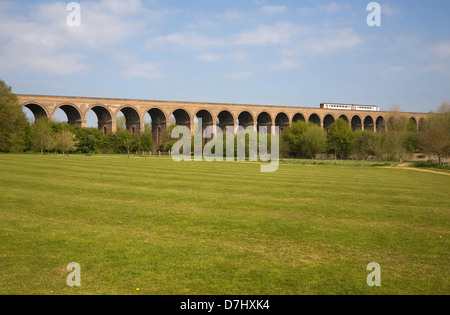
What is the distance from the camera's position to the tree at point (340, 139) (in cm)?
6531

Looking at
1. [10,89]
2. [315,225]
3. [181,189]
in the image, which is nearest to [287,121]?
[10,89]

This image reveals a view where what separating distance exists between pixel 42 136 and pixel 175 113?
26.6 metres

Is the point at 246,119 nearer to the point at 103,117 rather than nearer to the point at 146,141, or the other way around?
the point at 146,141

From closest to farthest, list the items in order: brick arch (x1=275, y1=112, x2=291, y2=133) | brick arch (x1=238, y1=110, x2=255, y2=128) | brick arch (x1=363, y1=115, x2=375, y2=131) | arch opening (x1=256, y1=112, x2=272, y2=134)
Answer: brick arch (x1=238, y1=110, x2=255, y2=128) < arch opening (x1=256, y1=112, x2=272, y2=134) < brick arch (x1=275, y1=112, x2=291, y2=133) < brick arch (x1=363, y1=115, x2=375, y2=131)

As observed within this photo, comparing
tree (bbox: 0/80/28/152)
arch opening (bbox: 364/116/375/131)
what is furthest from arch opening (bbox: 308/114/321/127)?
tree (bbox: 0/80/28/152)

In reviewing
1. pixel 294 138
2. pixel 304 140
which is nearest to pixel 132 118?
pixel 294 138

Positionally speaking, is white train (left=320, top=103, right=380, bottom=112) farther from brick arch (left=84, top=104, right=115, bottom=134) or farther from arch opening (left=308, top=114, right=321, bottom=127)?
brick arch (left=84, top=104, right=115, bottom=134)

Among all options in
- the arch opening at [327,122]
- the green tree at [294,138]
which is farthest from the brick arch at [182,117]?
the arch opening at [327,122]

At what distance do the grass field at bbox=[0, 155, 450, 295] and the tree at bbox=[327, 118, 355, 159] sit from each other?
5386 cm

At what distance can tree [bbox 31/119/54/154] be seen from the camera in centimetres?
5431

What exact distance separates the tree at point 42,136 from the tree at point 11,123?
1797 mm

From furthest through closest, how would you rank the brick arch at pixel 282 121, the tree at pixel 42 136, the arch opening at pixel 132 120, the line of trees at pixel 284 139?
the brick arch at pixel 282 121
the arch opening at pixel 132 120
the tree at pixel 42 136
the line of trees at pixel 284 139

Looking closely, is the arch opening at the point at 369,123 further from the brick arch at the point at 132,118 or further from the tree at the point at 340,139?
the brick arch at the point at 132,118
